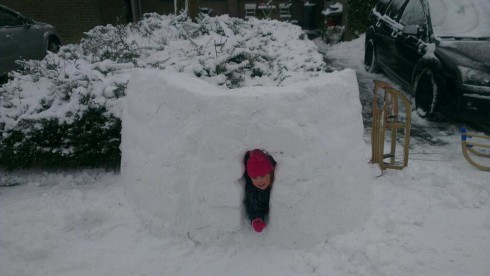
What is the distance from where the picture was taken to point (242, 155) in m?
2.91

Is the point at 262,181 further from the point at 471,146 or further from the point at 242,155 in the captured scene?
the point at 471,146

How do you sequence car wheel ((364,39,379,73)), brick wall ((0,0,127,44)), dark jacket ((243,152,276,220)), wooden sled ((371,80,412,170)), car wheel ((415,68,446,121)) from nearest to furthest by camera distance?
dark jacket ((243,152,276,220))
wooden sled ((371,80,412,170))
car wheel ((415,68,446,121))
car wheel ((364,39,379,73))
brick wall ((0,0,127,44))

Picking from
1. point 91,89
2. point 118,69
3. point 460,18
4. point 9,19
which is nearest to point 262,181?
point 91,89

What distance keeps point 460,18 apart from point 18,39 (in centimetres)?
790

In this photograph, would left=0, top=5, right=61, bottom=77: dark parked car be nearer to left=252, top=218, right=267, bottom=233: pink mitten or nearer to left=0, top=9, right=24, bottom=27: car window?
left=0, top=9, right=24, bottom=27: car window

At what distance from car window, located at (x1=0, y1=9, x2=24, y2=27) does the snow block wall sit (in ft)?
19.2

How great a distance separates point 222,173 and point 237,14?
12.5 meters

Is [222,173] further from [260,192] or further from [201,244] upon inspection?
[201,244]

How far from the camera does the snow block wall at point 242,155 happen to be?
284cm

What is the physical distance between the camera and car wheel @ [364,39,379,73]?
8328 millimetres

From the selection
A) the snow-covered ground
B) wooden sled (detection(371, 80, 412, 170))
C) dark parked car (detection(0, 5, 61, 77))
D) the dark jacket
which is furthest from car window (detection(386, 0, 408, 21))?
dark parked car (detection(0, 5, 61, 77))

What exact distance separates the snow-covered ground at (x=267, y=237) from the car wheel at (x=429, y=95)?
1871 mm

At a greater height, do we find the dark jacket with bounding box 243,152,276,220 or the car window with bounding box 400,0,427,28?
the car window with bounding box 400,0,427,28

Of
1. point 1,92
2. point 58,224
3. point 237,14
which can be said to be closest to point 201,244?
point 58,224
